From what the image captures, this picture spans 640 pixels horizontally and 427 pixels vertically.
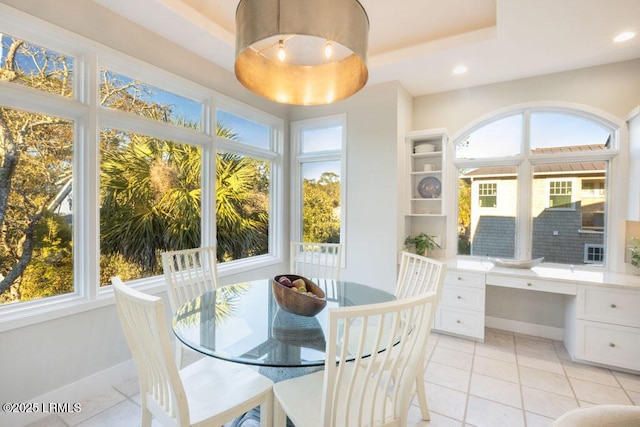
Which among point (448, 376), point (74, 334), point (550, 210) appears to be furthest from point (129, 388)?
point (550, 210)

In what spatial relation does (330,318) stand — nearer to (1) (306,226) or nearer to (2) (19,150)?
(2) (19,150)

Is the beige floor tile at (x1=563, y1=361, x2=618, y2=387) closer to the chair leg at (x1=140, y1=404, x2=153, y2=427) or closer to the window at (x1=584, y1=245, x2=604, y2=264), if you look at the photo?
the window at (x1=584, y1=245, x2=604, y2=264)

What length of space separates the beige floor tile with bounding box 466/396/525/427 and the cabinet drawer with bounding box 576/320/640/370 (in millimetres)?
1158

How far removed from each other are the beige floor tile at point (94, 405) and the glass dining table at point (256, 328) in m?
0.98

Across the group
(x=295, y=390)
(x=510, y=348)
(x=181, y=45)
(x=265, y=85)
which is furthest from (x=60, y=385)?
(x=510, y=348)

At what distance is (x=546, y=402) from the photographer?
2.22 m

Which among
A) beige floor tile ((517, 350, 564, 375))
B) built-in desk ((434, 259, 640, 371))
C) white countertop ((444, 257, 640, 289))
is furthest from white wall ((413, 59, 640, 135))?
beige floor tile ((517, 350, 564, 375))

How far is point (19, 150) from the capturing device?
2010 mm

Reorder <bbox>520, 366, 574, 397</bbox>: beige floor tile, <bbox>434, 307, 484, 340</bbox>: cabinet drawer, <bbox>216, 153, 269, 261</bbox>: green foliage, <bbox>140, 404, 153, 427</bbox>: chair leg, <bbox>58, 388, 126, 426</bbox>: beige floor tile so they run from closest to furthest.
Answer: <bbox>140, 404, 153, 427</bbox>: chair leg → <bbox>58, 388, 126, 426</bbox>: beige floor tile → <bbox>520, 366, 574, 397</bbox>: beige floor tile → <bbox>434, 307, 484, 340</bbox>: cabinet drawer → <bbox>216, 153, 269, 261</bbox>: green foliage

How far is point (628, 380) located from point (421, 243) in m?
2.05

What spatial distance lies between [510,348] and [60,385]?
3.91m

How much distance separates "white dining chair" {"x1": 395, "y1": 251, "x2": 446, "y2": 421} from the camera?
6.51ft

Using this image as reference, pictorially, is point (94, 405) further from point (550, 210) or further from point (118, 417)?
point (550, 210)

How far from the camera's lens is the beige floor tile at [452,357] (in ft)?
9.07
